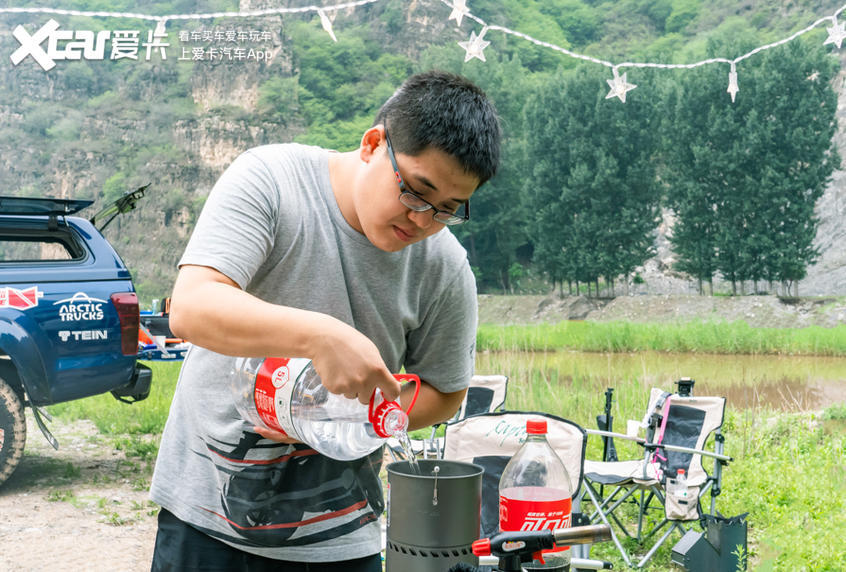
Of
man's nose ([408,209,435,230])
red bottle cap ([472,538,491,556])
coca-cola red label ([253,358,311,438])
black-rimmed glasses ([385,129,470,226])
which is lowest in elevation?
red bottle cap ([472,538,491,556])

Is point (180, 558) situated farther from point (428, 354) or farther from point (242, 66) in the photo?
point (242, 66)

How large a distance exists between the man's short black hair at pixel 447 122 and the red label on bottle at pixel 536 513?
14.0 inches

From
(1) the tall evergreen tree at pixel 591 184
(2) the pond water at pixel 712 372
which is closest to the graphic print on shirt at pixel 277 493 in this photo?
(2) the pond water at pixel 712 372

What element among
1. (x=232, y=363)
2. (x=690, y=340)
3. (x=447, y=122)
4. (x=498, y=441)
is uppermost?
(x=447, y=122)

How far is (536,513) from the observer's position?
2.86 feet

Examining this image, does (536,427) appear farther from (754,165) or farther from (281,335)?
(754,165)

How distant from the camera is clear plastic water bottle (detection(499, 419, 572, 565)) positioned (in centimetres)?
87

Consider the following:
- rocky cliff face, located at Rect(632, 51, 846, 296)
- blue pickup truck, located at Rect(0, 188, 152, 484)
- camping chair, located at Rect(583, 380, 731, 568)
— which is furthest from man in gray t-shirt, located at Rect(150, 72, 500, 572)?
rocky cliff face, located at Rect(632, 51, 846, 296)

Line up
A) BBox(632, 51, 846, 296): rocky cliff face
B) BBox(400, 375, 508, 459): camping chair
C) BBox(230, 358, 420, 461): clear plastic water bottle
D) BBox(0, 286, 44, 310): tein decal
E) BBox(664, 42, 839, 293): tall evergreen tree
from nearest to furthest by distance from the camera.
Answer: BBox(230, 358, 420, 461): clear plastic water bottle, BBox(0, 286, 44, 310): tein decal, BBox(400, 375, 508, 459): camping chair, BBox(664, 42, 839, 293): tall evergreen tree, BBox(632, 51, 846, 296): rocky cliff face

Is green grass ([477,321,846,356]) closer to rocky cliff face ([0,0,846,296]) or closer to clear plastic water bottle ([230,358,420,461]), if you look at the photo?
clear plastic water bottle ([230,358,420,461])

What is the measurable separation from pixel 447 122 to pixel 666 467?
284cm

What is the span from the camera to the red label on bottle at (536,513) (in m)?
0.87

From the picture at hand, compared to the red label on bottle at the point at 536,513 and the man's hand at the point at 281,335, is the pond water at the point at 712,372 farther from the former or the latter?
the man's hand at the point at 281,335

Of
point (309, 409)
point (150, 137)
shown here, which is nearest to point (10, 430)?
point (309, 409)
